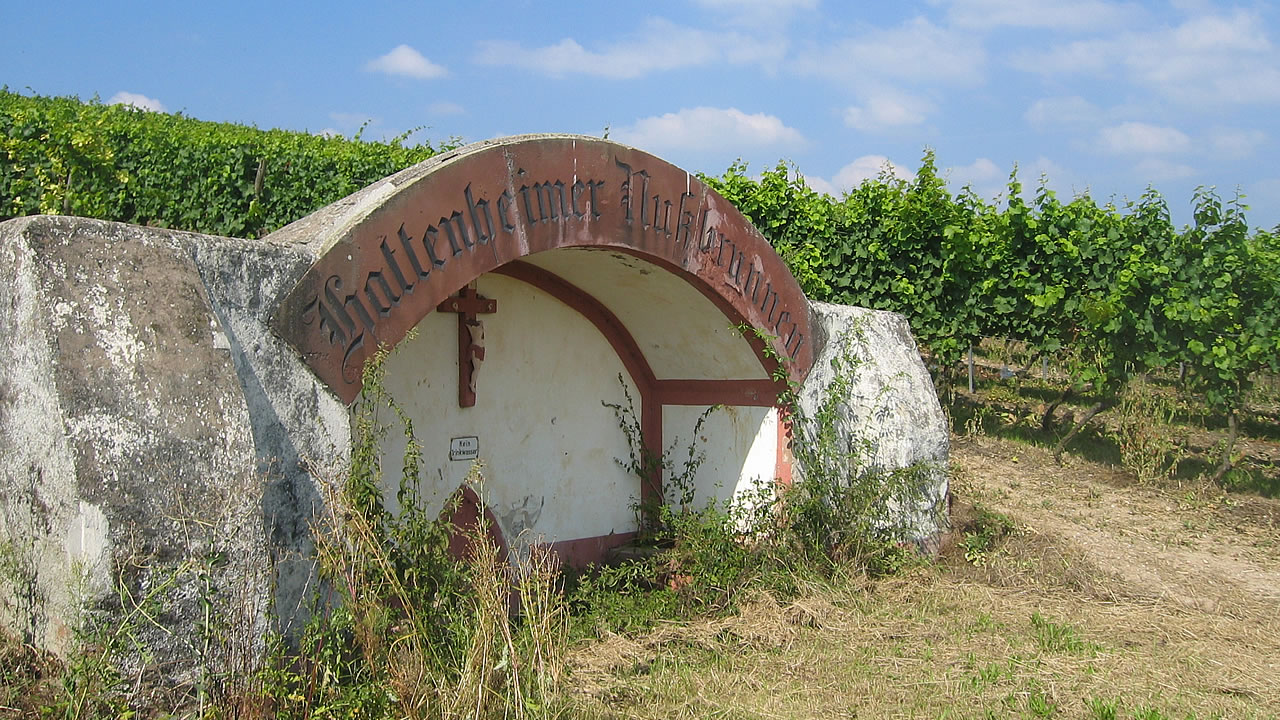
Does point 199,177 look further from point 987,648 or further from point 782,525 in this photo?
point 987,648

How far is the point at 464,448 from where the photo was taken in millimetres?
6094

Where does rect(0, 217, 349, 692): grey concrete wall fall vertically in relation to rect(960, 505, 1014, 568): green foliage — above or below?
above

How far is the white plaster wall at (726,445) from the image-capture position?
6.86 meters

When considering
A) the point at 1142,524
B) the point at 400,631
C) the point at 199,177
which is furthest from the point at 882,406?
the point at 199,177

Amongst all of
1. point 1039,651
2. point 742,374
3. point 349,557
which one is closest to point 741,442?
point 742,374

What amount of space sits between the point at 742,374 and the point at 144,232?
4.00 m

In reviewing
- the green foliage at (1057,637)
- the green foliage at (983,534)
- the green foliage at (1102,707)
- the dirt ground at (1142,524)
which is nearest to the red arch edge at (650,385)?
the green foliage at (983,534)

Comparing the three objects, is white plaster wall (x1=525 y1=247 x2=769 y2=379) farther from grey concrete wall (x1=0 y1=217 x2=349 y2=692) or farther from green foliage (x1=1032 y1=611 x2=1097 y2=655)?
grey concrete wall (x1=0 y1=217 x2=349 y2=692)

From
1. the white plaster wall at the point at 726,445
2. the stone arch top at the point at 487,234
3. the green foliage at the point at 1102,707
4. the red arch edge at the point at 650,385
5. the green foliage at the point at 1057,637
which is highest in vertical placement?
the stone arch top at the point at 487,234

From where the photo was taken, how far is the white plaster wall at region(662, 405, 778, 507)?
6863mm

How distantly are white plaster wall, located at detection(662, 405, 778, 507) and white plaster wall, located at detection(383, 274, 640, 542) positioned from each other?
33cm

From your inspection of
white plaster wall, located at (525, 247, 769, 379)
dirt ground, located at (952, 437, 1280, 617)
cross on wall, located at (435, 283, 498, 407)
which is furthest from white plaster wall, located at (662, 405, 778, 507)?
dirt ground, located at (952, 437, 1280, 617)

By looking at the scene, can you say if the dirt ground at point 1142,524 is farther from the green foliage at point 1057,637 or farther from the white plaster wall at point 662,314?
the white plaster wall at point 662,314

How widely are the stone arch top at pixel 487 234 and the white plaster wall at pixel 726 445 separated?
66 centimetres
